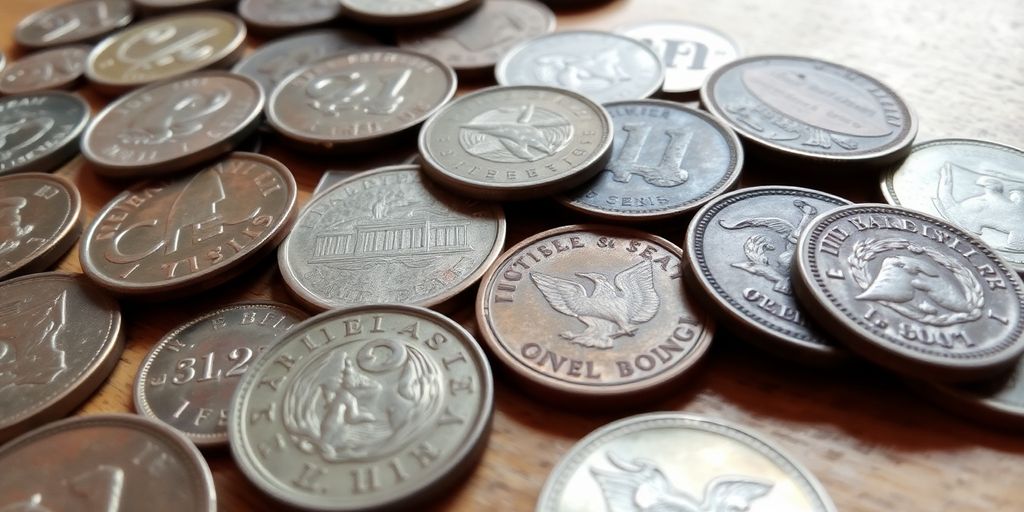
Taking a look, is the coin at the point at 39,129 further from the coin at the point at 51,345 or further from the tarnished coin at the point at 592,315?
the tarnished coin at the point at 592,315

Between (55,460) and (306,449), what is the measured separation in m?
0.46

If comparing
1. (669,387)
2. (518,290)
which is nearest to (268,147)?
(518,290)

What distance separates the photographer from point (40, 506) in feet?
3.73

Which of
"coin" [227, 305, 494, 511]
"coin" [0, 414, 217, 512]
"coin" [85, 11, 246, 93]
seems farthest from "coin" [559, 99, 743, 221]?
"coin" [85, 11, 246, 93]

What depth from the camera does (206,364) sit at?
4.54 feet

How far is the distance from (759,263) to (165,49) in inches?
85.4

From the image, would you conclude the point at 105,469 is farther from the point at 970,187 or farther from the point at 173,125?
the point at 970,187

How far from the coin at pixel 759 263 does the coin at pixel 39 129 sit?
1832 mm

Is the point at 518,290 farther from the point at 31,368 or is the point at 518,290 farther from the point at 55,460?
the point at 31,368

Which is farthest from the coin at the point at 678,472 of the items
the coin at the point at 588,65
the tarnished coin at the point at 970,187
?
the coin at the point at 588,65

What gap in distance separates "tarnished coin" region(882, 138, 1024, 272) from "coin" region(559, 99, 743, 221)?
40 cm

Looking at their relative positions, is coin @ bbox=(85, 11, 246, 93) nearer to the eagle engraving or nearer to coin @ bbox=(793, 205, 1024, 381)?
the eagle engraving

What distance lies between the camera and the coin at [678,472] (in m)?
1.09

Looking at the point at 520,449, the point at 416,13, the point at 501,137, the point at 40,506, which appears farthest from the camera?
the point at 416,13
